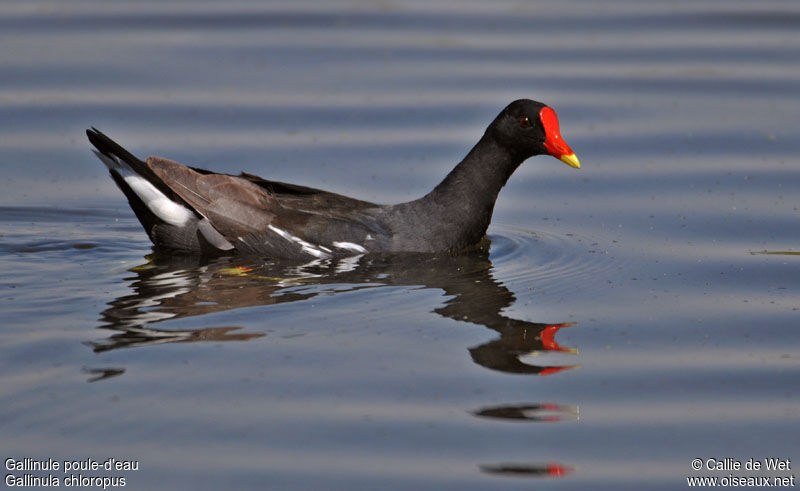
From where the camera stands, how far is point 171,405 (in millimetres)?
5234

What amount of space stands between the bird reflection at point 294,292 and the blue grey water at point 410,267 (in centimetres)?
2

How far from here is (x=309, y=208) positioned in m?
7.91

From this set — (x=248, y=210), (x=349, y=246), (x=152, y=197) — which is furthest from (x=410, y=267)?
(x=152, y=197)

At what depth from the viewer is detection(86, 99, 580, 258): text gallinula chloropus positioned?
25.6 ft

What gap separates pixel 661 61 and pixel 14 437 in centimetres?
886

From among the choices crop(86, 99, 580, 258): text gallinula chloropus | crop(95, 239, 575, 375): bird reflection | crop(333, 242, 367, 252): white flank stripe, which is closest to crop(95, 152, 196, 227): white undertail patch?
crop(86, 99, 580, 258): text gallinula chloropus

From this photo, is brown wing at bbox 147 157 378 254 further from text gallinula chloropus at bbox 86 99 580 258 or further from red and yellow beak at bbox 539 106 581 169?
red and yellow beak at bbox 539 106 581 169

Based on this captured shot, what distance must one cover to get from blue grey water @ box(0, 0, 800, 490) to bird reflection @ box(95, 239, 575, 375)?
0.08 ft

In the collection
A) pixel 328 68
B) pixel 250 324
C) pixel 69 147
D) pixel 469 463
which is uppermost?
pixel 328 68

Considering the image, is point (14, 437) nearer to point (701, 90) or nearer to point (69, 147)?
point (69, 147)

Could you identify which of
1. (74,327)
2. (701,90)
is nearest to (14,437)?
(74,327)

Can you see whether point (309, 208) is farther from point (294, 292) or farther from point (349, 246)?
point (294, 292)

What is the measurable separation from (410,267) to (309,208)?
2.57 feet

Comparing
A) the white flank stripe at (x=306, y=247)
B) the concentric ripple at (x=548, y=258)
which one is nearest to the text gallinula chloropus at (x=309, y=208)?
the white flank stripe at (x=306, y=247)
